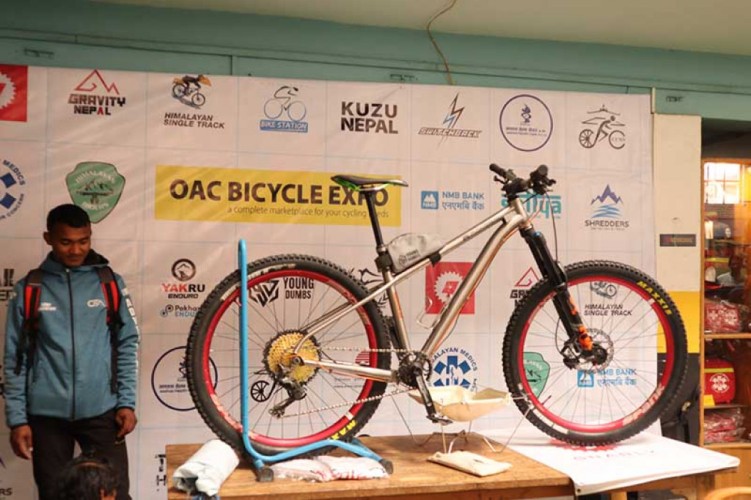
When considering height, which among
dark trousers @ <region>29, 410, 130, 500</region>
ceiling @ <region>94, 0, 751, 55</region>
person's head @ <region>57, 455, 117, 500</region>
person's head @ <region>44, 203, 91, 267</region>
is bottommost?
dark trousers @ <region>29, 410, 130, 500</region>

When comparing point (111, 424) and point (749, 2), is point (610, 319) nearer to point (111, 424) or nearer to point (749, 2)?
point (749, 2)

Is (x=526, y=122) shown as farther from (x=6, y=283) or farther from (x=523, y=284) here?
(x=6, y=283)

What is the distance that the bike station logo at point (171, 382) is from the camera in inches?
127

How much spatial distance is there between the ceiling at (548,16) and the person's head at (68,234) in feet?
3.99

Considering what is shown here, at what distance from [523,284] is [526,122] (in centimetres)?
85

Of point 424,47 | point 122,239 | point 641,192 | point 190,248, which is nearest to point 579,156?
point 641,192

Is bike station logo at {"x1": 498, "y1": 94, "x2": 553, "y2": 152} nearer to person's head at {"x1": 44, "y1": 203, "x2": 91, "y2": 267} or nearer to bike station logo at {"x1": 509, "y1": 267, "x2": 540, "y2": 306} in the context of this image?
bike station logo at {"x1": 509, "y1": 267, "x2": 540, "y2": 306}

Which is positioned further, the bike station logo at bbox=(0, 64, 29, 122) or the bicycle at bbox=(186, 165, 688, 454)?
the bike station logo at bbox=(0, 64, 29, 122)

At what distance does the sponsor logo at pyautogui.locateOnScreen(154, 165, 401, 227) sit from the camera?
3275 mm

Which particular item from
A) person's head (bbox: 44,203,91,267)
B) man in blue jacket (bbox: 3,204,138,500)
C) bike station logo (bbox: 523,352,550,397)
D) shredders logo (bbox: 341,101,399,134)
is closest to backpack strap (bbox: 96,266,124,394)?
man in blue jacket (bbox: 3,204,138,500)

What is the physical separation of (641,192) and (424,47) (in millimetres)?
1402

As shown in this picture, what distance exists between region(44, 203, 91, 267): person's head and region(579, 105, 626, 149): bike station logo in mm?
2492

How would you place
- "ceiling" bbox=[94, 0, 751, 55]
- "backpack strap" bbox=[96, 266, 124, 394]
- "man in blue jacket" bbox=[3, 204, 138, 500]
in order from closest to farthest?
"man in blue jacket" bbox=[3, 204, 138, 500] < "backpack strap" bbox=[96, 266, 124, 394] < "ceiling" bbox=[94, 0, 751, 55]

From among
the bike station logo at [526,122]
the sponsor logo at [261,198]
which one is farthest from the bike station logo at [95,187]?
the bike station logo at [526,122]
